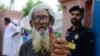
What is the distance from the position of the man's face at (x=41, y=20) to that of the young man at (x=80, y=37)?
1.03m

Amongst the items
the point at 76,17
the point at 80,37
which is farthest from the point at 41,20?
the point at 76,17

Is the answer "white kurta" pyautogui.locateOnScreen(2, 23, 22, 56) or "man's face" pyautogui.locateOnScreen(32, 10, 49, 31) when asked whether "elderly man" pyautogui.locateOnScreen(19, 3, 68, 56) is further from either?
"white kurta" pyautogui.locateOnScreen(2, 23, 22, 56)

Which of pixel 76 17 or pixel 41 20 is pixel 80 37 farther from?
pixel 41 20

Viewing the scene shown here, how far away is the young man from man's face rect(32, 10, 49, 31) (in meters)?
1.03

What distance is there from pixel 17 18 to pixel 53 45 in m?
7.75

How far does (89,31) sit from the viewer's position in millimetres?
4141

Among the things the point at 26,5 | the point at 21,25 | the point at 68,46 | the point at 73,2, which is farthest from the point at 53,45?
the point at 26,5

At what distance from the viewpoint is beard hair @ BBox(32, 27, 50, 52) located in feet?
9.42

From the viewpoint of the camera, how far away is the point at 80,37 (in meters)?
4.30

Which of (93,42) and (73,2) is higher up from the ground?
(73,2)

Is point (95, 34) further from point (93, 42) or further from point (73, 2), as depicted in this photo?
point (73, 2)

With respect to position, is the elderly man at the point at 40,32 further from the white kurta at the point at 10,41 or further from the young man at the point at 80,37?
the white kurta at the point at 10,41

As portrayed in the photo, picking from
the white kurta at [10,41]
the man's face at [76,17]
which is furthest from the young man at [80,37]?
the white kurta at [10,41]

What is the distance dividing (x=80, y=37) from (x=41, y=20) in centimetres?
151
